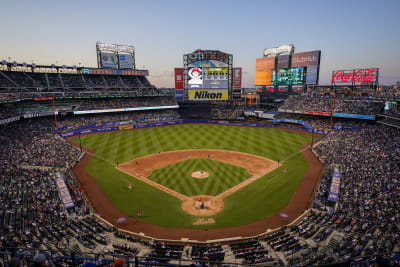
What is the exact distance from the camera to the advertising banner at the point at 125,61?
82.7 metres

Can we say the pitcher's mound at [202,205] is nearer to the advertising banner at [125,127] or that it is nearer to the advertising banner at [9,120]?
the advertising banner at [9,120]

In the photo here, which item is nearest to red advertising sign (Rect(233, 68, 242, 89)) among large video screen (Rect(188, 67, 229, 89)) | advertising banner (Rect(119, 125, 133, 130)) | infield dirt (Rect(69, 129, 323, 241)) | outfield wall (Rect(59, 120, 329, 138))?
large video screen (Rect(188, 67, 229, 89))

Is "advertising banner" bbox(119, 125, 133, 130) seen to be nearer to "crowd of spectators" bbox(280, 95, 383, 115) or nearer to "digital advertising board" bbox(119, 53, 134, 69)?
"digital advertising board" bbox(119, 53, 134, 69)

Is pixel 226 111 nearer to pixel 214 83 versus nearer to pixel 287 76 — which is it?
pixel 214 83

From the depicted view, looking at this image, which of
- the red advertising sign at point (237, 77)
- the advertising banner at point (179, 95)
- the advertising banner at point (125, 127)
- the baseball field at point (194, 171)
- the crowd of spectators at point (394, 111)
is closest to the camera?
the baseball field at point (194, 171)

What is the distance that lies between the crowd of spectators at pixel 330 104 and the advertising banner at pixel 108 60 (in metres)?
58.5

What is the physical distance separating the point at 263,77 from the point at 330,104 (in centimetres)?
2760

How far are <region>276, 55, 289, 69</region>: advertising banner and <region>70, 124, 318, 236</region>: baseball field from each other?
32.3 meters

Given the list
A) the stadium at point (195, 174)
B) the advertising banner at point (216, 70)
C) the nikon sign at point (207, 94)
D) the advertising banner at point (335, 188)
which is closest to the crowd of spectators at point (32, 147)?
the stadium at point (195, 174)

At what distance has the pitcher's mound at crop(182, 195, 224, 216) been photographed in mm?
23891

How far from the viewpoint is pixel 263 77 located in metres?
81.4

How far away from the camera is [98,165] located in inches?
1455

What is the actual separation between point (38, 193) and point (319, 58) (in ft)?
245

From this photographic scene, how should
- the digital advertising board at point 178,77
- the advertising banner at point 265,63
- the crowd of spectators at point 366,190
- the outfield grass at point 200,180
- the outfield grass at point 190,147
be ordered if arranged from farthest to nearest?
the advertising banner at point 265,63
the digital advertising board at point 178,77
the outfield grass at point 200,180
the outfield grass at point 190,147
the crowd of spectators at point 366,190
